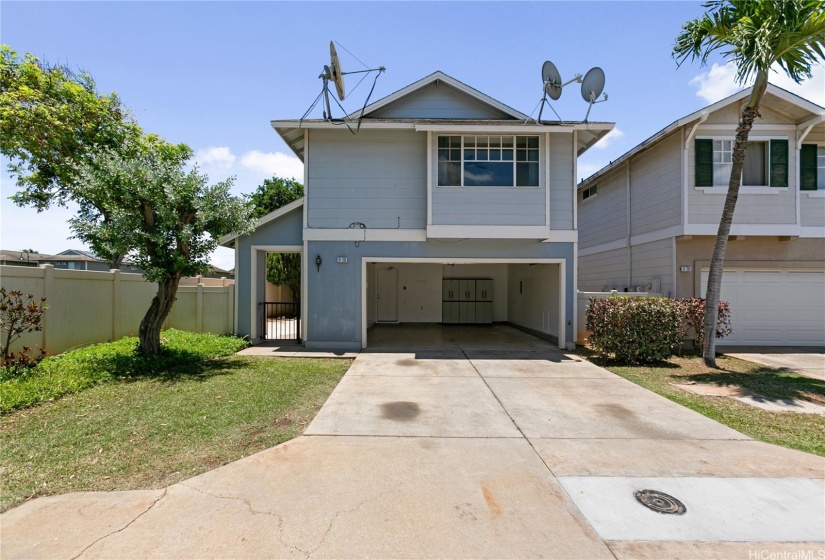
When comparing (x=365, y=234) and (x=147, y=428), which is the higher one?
(x=365, y=234)

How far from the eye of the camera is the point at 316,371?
317 inches

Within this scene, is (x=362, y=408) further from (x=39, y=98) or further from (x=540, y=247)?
(x=39, y=98)

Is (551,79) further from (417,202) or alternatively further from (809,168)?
(809,168)

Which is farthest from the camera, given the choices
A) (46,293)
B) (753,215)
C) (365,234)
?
(753,215)

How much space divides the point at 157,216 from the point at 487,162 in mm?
7739

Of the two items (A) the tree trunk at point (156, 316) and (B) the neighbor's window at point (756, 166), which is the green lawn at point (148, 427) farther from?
(B) the neighbor's window at point (756, 166)

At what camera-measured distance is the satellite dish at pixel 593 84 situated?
1024 cm

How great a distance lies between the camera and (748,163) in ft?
36.7

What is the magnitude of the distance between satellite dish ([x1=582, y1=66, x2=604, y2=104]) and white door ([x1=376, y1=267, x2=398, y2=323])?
10.0m

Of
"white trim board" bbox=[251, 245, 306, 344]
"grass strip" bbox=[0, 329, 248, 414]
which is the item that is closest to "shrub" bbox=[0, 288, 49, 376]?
"grass strip" bbox=[0, 329, 248, 414]

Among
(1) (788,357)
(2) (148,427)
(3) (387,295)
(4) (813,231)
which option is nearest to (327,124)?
(2) (148,427)

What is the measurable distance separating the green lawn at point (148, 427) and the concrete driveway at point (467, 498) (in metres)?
0.29

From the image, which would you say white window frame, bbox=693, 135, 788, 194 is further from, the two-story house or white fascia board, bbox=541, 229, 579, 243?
white fascia board, bbox=541, 229, 579, 243

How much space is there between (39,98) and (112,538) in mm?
13597
